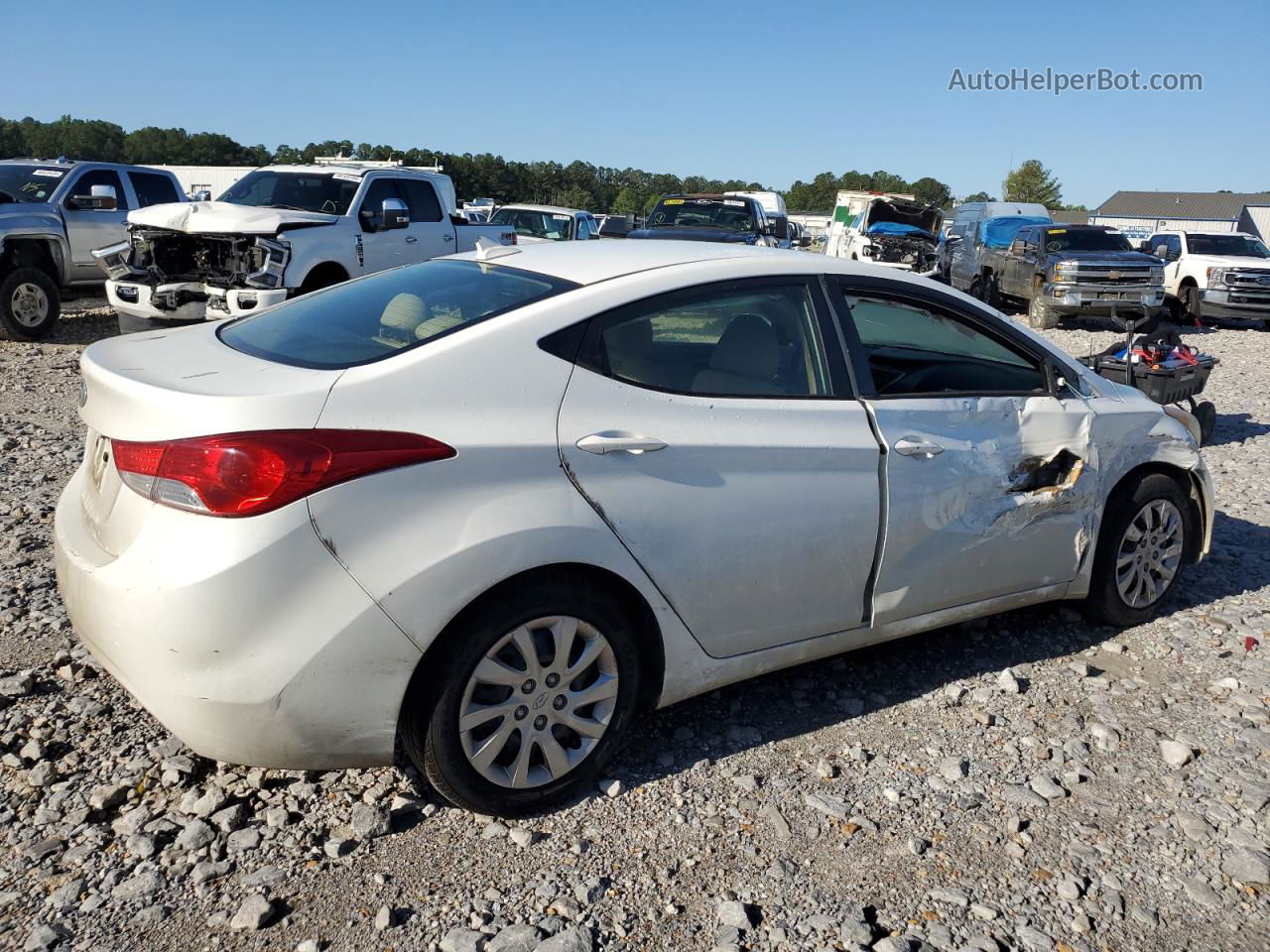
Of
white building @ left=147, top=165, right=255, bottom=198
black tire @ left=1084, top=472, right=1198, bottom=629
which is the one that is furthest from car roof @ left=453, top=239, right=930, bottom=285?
white building @ left=147, top=165, right=255, bottom=198

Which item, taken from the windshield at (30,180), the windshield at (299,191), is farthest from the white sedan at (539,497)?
the windshield at (30,180)

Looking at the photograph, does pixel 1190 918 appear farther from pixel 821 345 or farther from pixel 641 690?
pixel 821 345

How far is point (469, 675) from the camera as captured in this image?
2766 millimetres

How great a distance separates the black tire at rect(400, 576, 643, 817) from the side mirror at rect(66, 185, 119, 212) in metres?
11.2

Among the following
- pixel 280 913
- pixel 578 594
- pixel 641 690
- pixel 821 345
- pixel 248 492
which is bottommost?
pixel 280 913

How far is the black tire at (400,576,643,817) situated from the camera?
8.95 ft

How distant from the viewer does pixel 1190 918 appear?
2719 millimetres

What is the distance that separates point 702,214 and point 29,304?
9107 mm

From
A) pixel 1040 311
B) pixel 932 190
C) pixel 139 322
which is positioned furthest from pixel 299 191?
pixel 932 190

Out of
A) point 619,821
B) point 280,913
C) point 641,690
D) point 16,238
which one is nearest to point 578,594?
point 641,690

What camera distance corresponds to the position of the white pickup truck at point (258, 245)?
32.0 ft

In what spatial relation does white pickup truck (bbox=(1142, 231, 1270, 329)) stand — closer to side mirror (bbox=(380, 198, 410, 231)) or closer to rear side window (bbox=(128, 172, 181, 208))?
side mirror (bbox=(380, 198, 410, 231))

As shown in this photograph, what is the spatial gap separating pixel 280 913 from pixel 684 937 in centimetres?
100

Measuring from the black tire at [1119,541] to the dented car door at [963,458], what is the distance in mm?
236
